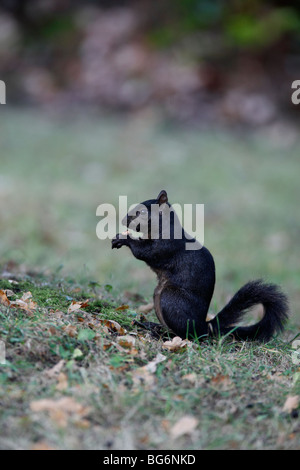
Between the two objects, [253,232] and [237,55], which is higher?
[237,55]

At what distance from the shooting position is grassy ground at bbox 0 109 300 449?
8.18 ft

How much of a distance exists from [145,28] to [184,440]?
42.7ft

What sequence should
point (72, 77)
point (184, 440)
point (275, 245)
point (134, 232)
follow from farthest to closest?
point (72, 77) → point (275, 245) → point (134, 232) → point (184, 440)

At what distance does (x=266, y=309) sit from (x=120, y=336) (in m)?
0.94

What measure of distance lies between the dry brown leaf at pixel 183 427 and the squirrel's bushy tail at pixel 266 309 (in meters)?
1.02

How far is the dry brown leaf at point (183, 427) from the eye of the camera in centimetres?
245

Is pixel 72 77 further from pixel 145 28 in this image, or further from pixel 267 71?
pixel 267 71

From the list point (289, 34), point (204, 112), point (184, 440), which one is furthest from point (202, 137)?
point (184, 440)

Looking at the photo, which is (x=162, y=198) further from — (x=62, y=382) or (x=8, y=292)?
(x=62, y=382)

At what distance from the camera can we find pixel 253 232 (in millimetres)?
7695

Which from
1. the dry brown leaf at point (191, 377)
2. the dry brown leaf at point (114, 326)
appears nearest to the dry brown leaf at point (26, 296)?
the dry brown leaf at point (114, 326)

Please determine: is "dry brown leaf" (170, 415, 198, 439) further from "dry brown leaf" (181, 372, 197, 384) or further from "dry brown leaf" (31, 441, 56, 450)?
"dry brown leaf" (31, 441, 56, 450)
